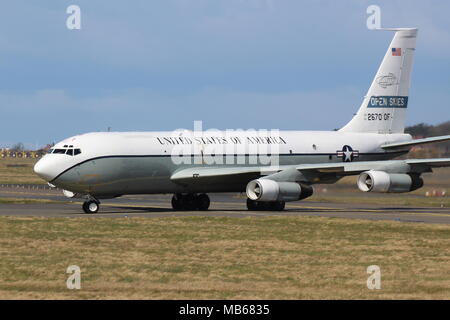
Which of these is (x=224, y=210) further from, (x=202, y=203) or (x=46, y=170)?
(x=46, y=170)

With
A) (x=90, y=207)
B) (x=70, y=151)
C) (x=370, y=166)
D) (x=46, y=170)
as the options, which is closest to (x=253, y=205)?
(x=370, y=166)

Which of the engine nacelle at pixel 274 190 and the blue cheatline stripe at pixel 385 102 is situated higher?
the blue cheatline stripe at pixel 385 102

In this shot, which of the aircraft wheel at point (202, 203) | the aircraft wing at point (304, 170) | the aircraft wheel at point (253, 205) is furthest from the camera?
the aircraft wheel at point (202, 203)

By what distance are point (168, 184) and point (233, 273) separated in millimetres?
24628

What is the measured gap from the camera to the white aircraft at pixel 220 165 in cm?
4578

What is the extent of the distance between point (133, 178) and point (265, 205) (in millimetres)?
7623

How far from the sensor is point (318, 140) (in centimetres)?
5250

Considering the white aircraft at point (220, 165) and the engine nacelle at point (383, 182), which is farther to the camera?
the engine nacelle at point (383, 182)

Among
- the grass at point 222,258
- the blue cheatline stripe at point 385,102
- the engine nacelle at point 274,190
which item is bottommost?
the grass at point 222,258

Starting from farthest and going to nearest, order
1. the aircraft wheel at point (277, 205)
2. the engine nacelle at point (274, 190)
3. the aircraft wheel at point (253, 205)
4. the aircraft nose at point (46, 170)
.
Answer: the aircraft wheel at point (253, 205)
the aircraft wheel at point (277, 205)
the engine nacelle at point (274, 190)
the aircraft nose at point (46, 170)

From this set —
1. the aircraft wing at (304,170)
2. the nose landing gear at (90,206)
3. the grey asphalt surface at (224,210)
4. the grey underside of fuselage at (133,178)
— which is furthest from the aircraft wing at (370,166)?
the nose landing gear at (90,206)

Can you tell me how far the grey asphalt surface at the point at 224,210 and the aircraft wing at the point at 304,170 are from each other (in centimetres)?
188

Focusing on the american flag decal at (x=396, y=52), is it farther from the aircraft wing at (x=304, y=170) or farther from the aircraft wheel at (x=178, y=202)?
the aircraft wheel at (x=178, y=202)
